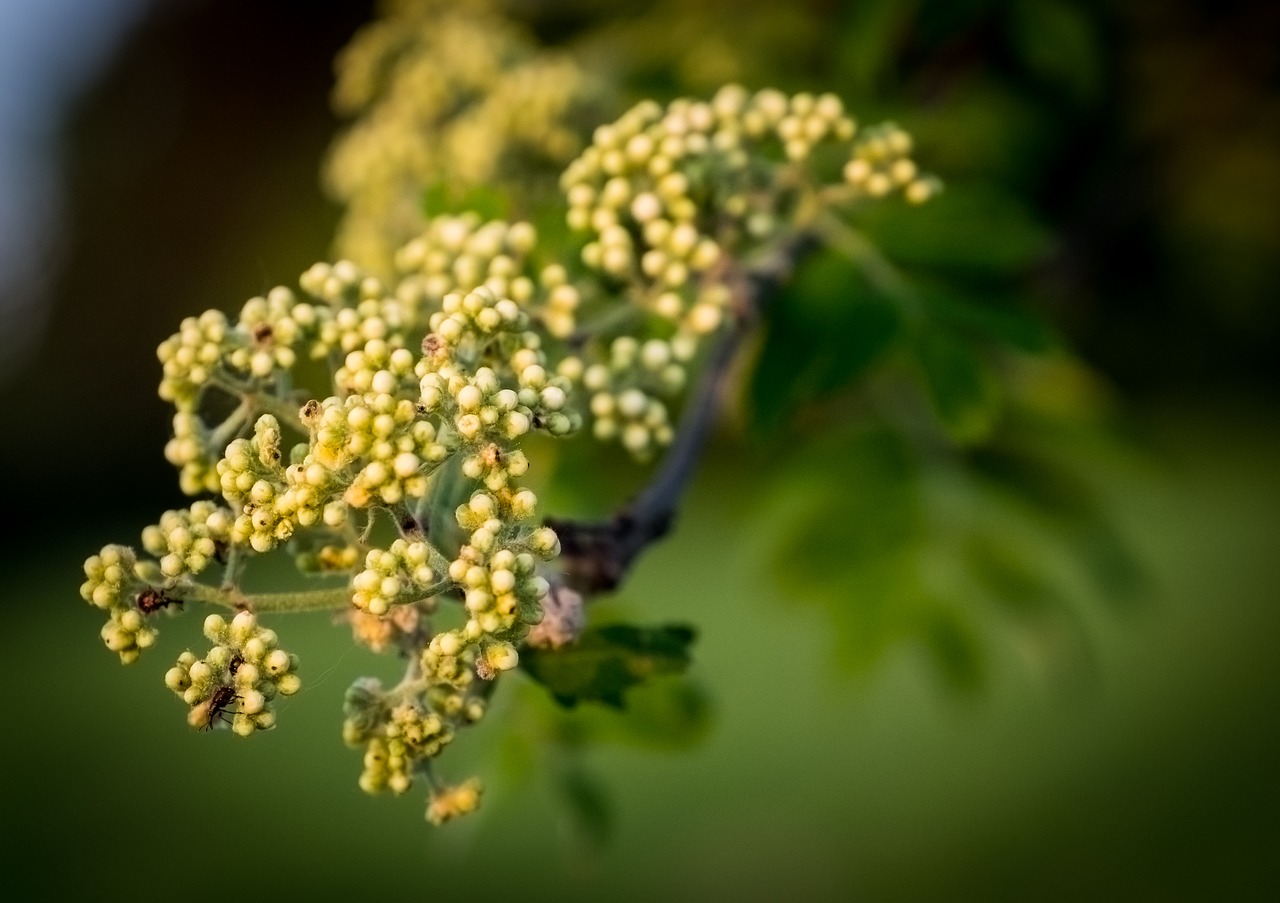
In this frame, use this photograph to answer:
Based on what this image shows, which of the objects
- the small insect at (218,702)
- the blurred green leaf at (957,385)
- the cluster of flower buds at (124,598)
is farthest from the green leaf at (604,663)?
the blurred green leaf at (957,385)

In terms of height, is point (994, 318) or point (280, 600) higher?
point (994, 318)

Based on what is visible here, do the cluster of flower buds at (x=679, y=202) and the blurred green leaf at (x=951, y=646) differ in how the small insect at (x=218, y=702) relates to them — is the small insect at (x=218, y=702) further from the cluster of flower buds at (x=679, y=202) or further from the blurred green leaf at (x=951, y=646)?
the blurred green leaf at (x=951, y=646)

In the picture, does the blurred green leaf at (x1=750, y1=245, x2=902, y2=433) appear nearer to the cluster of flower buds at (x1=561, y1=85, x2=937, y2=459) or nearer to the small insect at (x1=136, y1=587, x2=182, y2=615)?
the cluster of flower buds at (x1=561, y1=85, x2=937, y2=459)

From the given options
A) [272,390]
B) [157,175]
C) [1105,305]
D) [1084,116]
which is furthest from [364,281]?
[157,175]

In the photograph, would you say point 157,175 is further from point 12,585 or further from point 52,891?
point 52,891

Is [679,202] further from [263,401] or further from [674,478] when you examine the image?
[263,401]

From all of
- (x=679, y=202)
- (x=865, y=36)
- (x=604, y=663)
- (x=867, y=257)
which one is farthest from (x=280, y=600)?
(x=865, y=36)
